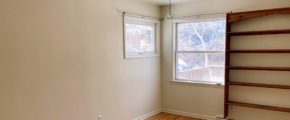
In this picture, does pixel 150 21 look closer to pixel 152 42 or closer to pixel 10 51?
pixel 152 42

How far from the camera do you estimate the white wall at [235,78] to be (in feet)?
11.4

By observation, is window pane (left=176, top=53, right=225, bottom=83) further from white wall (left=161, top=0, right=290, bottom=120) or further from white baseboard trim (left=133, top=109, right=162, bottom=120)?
white baseboard trim (left=133, top=109, right=162, bottom=120)

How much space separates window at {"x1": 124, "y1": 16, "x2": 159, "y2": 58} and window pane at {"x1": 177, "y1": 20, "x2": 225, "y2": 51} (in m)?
0.54

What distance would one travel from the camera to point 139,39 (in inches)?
166

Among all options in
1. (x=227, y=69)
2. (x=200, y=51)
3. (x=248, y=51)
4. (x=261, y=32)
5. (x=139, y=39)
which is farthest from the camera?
(x=200, y=51)

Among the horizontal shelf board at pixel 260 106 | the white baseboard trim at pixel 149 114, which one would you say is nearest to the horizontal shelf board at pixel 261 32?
the horizontal shelf board at pixel 260 106

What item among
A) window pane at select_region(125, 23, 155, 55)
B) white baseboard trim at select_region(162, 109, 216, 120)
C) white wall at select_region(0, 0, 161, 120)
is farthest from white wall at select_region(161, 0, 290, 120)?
white wall at select_region(0, 0, 161, 120)

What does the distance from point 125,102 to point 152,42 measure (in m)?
1.42

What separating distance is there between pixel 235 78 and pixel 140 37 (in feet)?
6.26

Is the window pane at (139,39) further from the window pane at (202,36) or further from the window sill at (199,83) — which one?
the window sill at (199,83)

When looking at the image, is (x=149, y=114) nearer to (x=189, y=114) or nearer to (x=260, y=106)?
(x=189, y=114)

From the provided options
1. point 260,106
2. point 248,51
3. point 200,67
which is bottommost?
point 260,106

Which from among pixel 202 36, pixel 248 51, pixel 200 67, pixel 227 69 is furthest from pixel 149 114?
pixel 248 51

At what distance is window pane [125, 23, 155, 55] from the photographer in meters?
3.92
